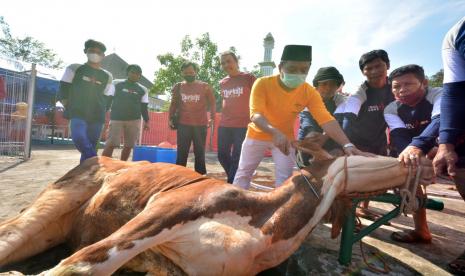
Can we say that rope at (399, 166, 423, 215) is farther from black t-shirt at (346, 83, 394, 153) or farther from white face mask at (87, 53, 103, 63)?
white face mask at (87, 53, 103, 63)

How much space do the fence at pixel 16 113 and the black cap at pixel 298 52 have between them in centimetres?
833

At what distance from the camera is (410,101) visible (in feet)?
10.2

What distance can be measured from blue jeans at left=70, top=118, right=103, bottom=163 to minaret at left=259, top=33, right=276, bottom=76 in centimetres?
3547

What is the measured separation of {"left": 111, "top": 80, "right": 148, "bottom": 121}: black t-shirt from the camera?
585 cm

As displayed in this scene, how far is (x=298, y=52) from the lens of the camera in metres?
3.12

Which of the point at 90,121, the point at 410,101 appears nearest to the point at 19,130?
the point at 90,121

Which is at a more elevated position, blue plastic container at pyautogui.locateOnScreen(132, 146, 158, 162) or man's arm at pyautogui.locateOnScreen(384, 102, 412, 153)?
man's arm at pyautogui.locateOnScreen(384, 102, 412, 153)

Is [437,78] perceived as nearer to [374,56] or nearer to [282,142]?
[374,56]

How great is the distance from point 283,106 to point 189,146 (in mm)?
2437

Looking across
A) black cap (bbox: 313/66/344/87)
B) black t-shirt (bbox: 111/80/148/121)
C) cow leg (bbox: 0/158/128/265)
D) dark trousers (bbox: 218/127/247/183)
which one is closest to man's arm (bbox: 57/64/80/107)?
black t-shirt (bbox: 111/80/148/121)

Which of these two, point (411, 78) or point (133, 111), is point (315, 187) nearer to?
point (411, 78)

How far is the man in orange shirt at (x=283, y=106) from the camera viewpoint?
10.3 ft

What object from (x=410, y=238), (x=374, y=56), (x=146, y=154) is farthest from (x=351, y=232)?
(x=146, y=154)

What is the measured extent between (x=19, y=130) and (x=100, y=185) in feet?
27.3
